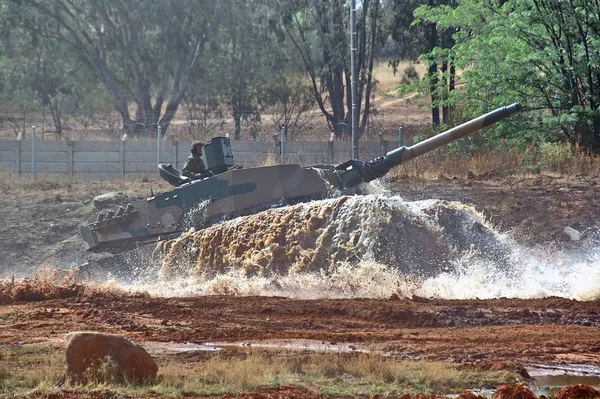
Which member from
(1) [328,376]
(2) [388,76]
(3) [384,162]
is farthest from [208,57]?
(1) [328,376]

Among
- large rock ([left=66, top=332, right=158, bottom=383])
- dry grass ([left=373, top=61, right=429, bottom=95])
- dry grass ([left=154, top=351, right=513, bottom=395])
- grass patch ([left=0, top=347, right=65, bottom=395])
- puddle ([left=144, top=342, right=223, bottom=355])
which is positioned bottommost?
puddle ([left=144, top=342, right=223, bottom=355])

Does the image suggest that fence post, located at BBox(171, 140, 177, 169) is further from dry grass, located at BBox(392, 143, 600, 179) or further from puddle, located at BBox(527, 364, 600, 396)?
puddle, located at BBox(527, 364, 600, 396)

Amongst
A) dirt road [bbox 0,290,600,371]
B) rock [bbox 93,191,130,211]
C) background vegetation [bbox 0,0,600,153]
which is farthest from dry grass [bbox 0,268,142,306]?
background vegetation [bbox 0,0,600,153]

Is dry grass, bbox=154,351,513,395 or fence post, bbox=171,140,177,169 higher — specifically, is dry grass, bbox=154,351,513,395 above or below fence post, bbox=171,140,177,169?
below

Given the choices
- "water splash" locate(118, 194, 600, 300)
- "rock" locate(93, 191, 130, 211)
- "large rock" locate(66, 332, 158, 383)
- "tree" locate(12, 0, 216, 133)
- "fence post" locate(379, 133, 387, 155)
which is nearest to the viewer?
"large rock" locate(66, 332, 158, 383)

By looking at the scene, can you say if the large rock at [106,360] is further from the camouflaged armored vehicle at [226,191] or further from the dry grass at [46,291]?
the camouflaged armored vehicle at [226,191]

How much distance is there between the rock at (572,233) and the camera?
22.0 m

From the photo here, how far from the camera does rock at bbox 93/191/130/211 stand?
2850 centimetres

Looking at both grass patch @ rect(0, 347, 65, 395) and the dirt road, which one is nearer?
grass patch @ rect(0, 347, 65, 395)

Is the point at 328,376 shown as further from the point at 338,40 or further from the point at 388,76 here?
the point at 388,76

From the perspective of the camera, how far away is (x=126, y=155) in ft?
109

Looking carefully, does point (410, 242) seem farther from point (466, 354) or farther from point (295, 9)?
point (295, 9)

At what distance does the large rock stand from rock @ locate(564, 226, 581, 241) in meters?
14.3

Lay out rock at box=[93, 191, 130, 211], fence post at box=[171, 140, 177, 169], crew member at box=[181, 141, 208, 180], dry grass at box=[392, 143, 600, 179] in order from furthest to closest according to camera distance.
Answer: fence post at box=[171, 140, 177, 169]
rock at box=[93, 191, 130, 211]
dry grass at box=[392, 143, 600, 179]
crew member at box=[181, 141, 208, 180]
